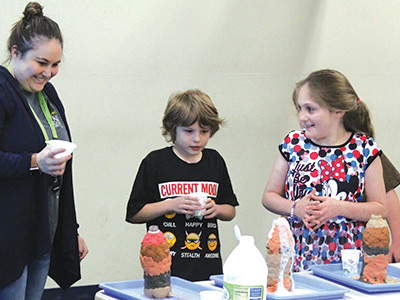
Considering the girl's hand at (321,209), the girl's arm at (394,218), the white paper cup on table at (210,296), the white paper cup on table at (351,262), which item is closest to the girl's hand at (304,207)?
the girl's hand at (321,209)

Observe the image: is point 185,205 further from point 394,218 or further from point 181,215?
point 394,218

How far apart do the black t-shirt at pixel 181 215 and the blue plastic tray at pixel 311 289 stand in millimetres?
672

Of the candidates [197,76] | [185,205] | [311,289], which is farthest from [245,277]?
[197,76]

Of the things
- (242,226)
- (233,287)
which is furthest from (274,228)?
(242,226)

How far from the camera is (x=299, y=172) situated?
2.85 metres

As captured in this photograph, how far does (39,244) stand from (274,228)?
963 millimetres

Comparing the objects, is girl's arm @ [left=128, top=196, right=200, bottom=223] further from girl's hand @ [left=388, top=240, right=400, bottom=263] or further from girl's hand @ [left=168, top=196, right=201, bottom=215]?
girl's hand @ [left=388, top=240, right=400, bottom=263]

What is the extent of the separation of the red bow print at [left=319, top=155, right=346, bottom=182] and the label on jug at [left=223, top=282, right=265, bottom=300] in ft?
3.58

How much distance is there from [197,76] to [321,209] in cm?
217

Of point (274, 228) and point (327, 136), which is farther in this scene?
point (327, 136)

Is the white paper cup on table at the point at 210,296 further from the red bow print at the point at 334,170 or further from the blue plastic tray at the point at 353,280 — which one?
the red bow print at the point at 334,170

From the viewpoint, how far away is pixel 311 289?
2283 millimetres

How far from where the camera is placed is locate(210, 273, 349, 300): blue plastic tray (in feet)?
6.94

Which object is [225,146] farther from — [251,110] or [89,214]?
[89,214]
